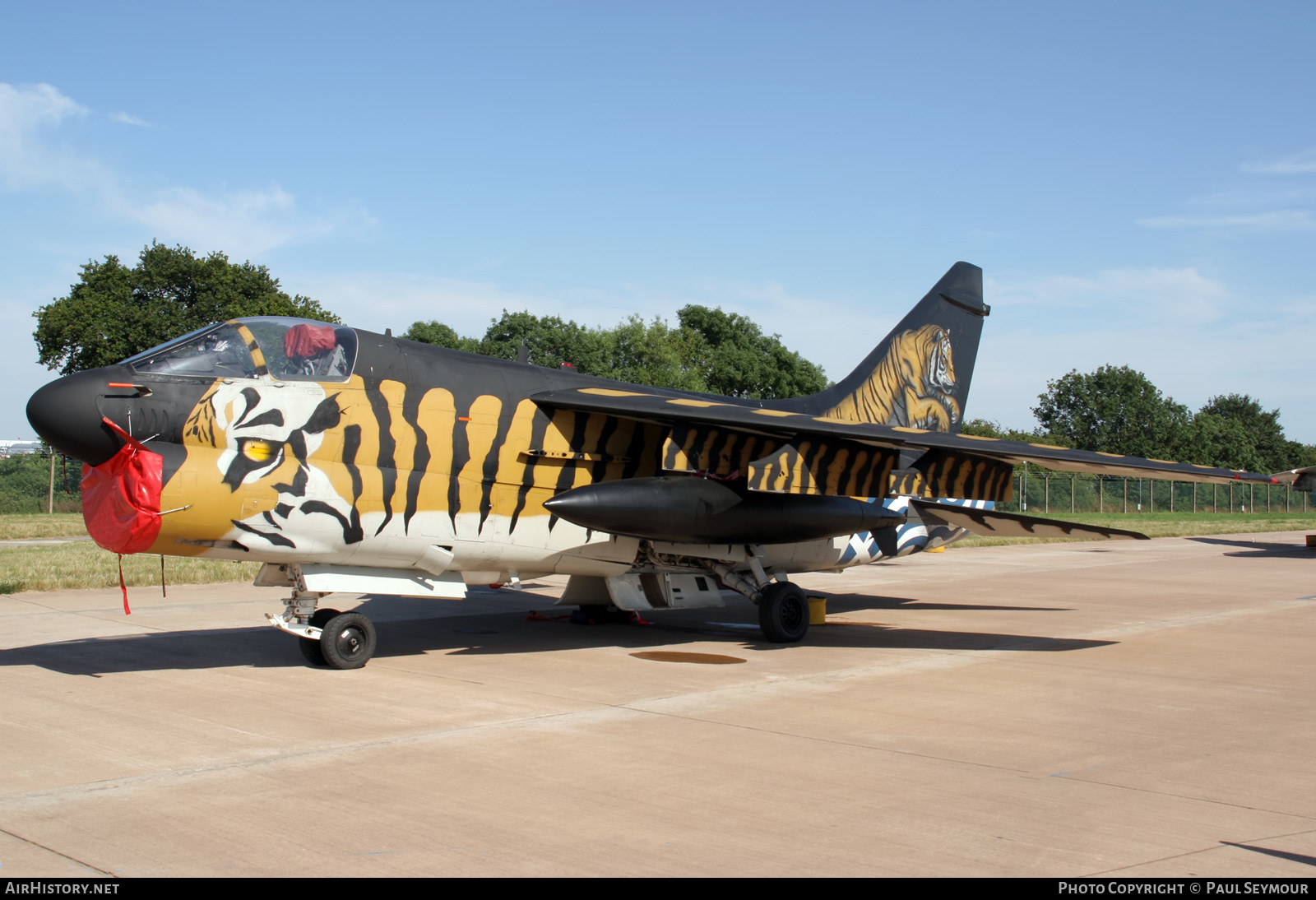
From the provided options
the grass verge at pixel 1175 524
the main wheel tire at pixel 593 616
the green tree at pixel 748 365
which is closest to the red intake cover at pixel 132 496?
the main wheel tire at pixel 593 616

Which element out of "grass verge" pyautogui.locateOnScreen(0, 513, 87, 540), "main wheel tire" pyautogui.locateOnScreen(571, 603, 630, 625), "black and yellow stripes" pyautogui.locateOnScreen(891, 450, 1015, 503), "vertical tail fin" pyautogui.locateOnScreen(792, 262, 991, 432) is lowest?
"main wheel tire" pyautogui.locateOnScreen(571, 603, 630, 625)

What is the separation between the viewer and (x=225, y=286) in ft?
154

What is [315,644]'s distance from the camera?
9961 millimetres

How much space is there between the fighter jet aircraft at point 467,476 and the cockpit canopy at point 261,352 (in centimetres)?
2

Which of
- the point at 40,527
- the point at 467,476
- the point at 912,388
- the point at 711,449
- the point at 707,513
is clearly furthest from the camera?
the point at 40,527

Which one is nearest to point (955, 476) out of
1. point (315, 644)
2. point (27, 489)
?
point (315, 644)

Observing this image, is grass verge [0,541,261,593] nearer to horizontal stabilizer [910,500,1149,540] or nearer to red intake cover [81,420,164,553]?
red intake cover [81,420,164,553]

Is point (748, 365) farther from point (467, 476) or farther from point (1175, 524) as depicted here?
point (467, 476)

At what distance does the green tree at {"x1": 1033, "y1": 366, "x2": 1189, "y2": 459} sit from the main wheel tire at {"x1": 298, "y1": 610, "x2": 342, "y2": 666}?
79600mm

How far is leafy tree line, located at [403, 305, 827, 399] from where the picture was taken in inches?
2210

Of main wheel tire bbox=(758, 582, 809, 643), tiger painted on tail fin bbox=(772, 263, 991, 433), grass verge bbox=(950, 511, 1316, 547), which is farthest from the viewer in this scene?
grass verge bbox=(950, 511, 1316, 547)

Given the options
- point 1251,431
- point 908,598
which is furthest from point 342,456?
point 1251,431

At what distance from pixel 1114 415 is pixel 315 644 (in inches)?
3401

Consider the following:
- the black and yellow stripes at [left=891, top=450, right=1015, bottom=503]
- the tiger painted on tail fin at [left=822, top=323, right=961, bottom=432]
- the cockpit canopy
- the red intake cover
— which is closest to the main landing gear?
the red intake cover
